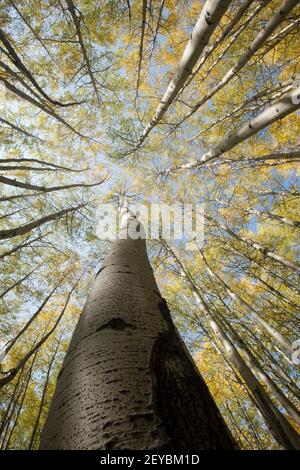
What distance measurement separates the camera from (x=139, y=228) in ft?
9.46

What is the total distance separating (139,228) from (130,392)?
230cm

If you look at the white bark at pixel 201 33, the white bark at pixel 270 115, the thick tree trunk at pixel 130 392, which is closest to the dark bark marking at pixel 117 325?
the thick tree trunk at pixel 130 392

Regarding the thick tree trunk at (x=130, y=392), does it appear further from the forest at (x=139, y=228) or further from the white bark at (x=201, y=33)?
the white bark at (x=201, y=33)

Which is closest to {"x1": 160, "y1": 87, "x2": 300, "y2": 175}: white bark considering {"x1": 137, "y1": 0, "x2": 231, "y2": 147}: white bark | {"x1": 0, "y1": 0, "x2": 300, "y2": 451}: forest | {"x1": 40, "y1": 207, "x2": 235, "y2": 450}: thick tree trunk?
{"x1": 0, "y1": 0, "x2": 300, "y2": 451}: forest

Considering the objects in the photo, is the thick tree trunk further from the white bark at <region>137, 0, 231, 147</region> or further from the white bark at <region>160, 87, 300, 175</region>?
the white bark at <region>137, 0, 231, 147</region>

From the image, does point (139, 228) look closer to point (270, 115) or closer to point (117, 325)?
point (270, 115)

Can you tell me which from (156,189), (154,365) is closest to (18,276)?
(156,189)

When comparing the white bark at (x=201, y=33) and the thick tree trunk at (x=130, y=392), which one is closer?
the thick tree trunk at (x=130, y=392)

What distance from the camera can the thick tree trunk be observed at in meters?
0.54

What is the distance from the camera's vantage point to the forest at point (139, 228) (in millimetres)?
718
